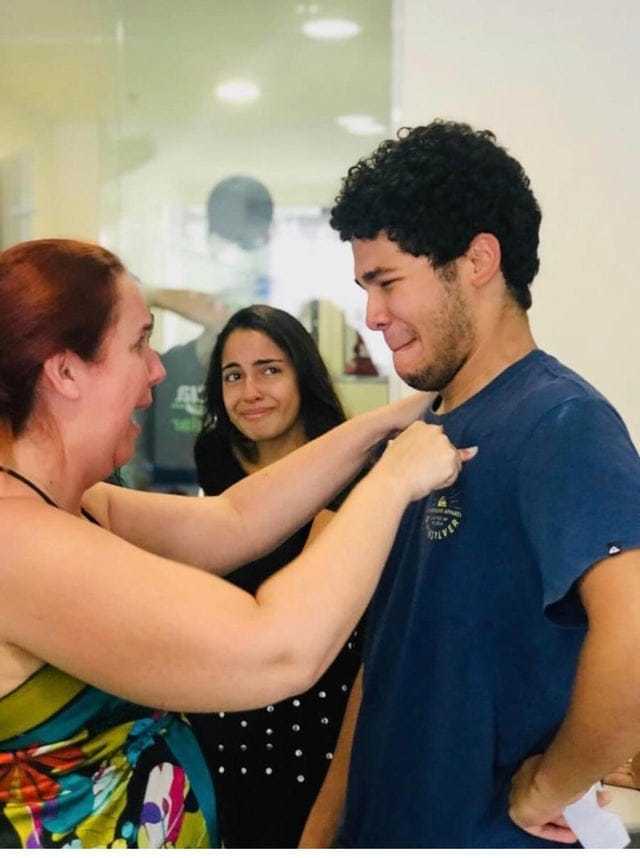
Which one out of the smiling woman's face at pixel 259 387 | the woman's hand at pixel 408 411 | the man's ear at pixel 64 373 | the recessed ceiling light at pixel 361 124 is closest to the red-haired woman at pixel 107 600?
the man's ear at pixel 64 373

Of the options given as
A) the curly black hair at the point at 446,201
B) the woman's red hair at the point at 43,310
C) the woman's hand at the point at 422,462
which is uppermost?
the curly black hair at the point at 446,201

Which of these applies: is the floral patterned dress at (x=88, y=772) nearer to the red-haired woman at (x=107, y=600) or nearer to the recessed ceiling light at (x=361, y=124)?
the red-haired woman at (x=107, y=600)

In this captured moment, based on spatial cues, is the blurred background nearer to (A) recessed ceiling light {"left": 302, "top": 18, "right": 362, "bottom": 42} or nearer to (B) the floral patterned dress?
(A) recessed ceiling light {"left": 302, "top": 18, "right": 362, "bottom": 42}

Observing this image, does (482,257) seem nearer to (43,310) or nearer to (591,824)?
(43,310)

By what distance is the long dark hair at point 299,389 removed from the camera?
237 centimetres

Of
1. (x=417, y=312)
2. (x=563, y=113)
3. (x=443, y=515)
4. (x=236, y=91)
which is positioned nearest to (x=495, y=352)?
(x=417, y=312)

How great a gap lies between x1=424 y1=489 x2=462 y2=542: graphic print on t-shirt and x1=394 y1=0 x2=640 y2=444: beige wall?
142 cm

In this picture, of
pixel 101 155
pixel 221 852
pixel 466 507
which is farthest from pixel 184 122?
pixel 221 852

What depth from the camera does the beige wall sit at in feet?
8.43

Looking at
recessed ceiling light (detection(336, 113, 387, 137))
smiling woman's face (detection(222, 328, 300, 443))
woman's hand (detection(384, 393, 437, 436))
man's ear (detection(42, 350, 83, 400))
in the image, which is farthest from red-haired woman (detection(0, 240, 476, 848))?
recessed ceiling light (detection(336, 113, 387, 137))

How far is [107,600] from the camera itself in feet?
3.19

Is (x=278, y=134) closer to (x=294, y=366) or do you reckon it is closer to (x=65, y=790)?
(x=294, y=366)

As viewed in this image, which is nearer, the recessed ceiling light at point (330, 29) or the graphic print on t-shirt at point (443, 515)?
the graphic print on t-shirt at point (443, 515)

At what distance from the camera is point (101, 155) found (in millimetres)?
2777
